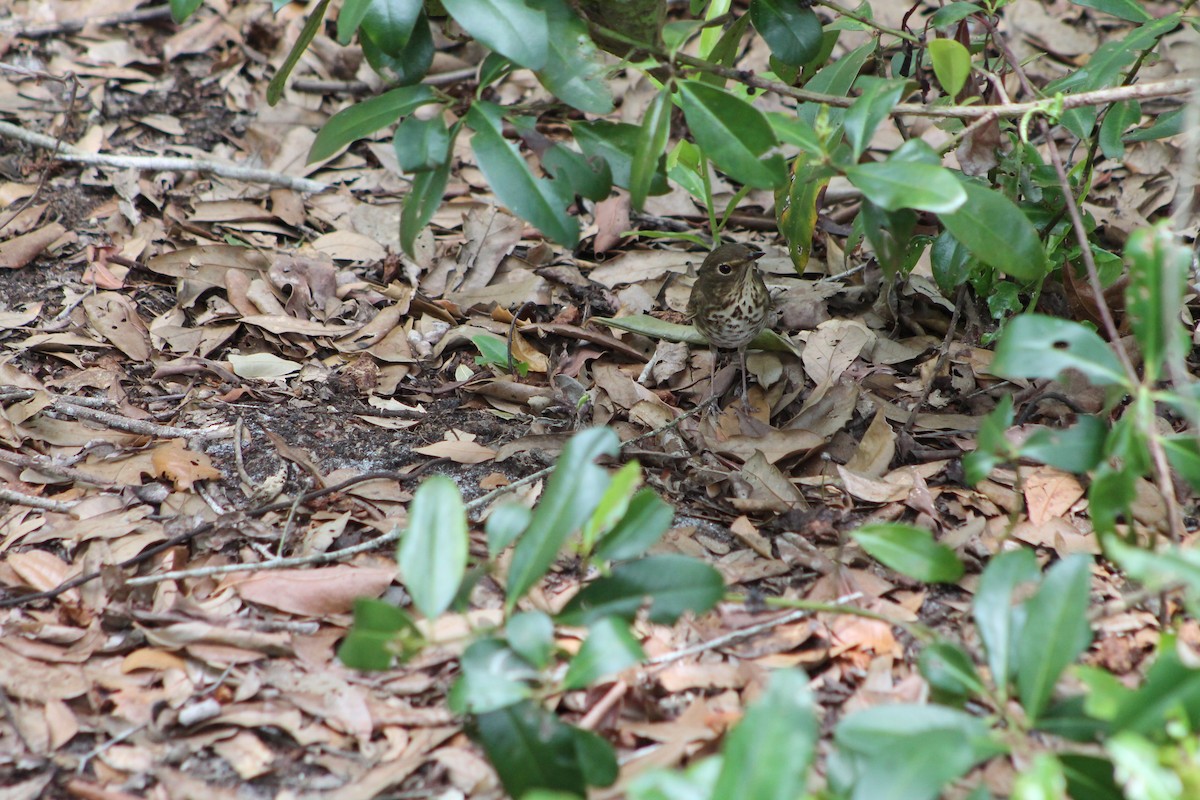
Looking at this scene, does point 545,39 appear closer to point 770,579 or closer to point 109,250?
point 770,579

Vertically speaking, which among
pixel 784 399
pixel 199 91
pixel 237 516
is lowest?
pixel 784 399

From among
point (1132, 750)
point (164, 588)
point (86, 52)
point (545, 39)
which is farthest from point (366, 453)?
point (86, 52)

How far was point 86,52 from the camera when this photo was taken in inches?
259

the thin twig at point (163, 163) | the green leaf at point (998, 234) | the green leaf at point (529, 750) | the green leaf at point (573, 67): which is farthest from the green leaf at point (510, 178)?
the thin twig at point (163, 163)

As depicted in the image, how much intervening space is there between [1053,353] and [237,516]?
275cm

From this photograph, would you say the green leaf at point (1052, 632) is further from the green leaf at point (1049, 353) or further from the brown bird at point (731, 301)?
the brown bird at point (731, 301)

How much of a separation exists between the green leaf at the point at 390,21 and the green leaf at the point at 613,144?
60cm

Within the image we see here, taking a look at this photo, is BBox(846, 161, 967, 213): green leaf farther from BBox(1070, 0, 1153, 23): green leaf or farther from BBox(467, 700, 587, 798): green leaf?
BBox(1070, 0, 1153, 23): green leaf

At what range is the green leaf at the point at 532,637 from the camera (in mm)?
2188

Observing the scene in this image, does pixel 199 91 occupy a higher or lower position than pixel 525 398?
higher

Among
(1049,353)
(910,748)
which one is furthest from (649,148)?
(910,748)

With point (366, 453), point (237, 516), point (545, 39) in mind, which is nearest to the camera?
point (545, 39)

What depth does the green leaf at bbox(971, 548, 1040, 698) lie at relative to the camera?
7.48ft

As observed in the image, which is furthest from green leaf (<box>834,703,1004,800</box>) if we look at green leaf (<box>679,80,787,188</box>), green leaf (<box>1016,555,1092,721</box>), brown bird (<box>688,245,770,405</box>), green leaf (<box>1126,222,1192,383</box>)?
brown bird (<box>688,245,770,405</box>)
